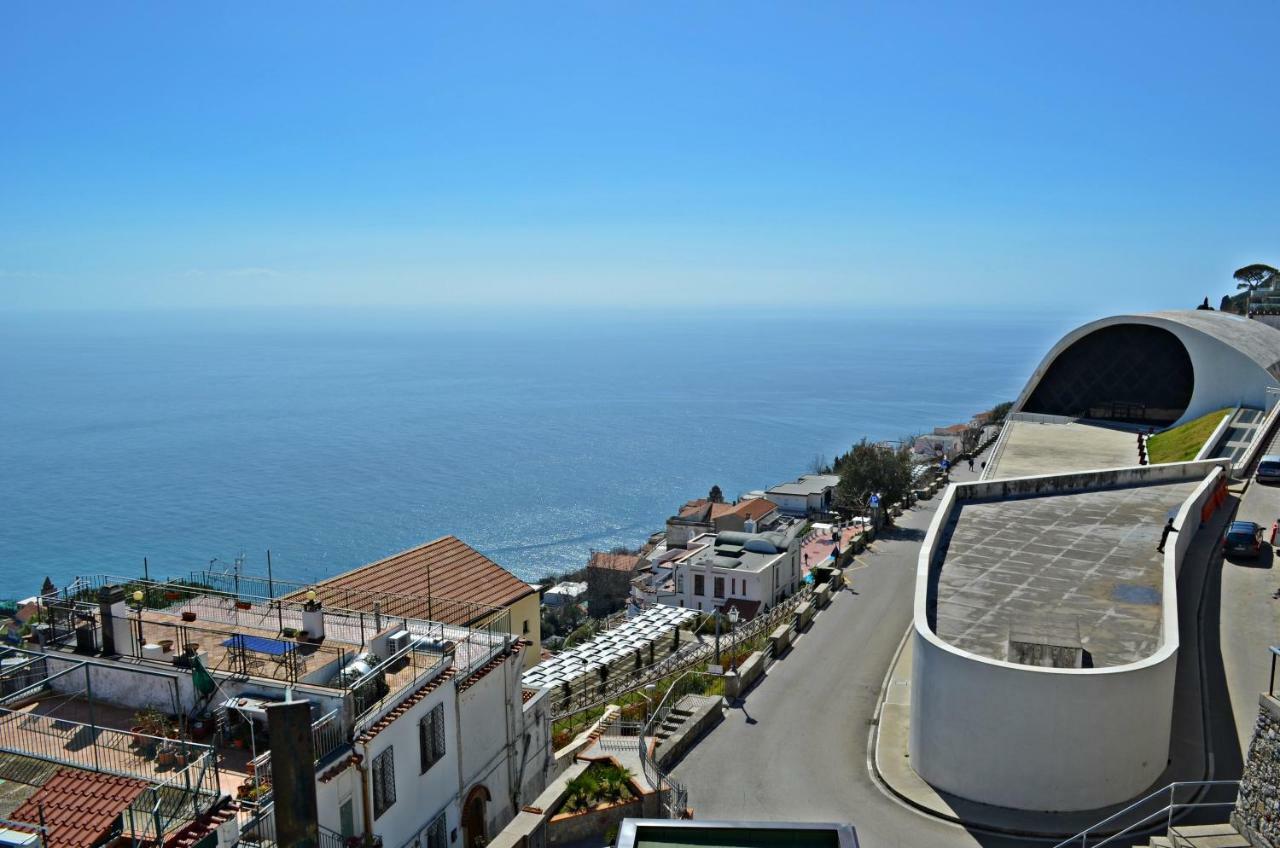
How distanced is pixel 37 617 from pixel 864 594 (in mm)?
19038

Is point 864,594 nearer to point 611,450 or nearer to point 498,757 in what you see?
point 498,757

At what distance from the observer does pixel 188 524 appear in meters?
76.3

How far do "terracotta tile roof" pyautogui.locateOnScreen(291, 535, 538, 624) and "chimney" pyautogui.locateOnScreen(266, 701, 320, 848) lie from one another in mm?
9948

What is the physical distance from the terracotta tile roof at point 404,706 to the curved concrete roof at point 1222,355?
131 ft

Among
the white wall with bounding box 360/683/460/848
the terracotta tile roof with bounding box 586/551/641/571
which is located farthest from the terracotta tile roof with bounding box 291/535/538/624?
the terracotta tile roof with bounding box 586/551/641/571

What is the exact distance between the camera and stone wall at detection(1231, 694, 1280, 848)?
888 centimetres

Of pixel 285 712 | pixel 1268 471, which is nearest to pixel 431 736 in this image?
Answer: pixel 285 712

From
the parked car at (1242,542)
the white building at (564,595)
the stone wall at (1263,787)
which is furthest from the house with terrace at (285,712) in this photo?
the white building at (564,595)

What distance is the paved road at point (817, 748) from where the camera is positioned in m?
12.8

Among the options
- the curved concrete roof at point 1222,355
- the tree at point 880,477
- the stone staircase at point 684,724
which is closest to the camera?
the stone staircase at point 684,724

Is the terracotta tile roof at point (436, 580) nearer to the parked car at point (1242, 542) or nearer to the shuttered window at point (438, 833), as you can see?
the shuttered window at point (438, 833)

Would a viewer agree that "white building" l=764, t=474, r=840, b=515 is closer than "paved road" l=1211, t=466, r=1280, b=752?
No

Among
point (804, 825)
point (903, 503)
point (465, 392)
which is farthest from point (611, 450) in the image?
point (804, 825)

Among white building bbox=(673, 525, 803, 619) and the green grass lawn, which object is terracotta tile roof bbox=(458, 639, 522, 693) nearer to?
white building bbox=(673, 525, 803, 619)
